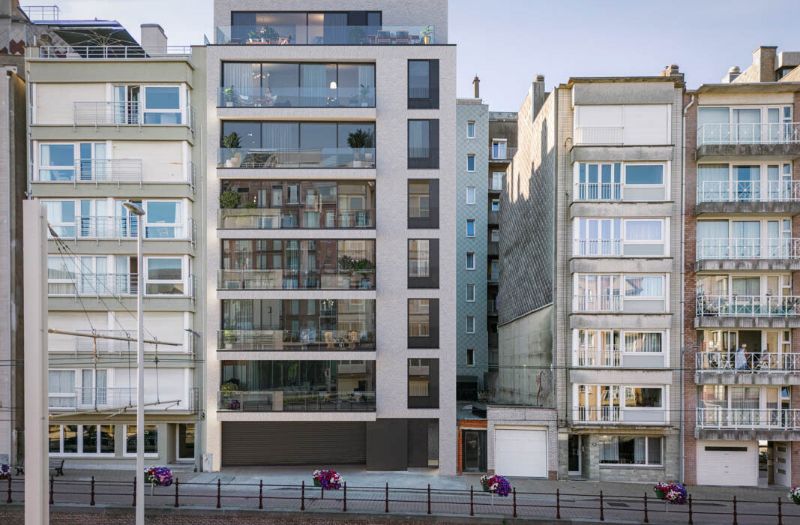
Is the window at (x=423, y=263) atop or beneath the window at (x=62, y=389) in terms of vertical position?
atop

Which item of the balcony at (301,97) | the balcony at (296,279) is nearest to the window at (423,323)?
the balcony at (296,279)

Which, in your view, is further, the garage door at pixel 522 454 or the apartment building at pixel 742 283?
the garage door at pixel 522 454

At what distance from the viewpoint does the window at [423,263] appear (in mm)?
29578

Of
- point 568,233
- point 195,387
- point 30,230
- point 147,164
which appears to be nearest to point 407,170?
point 568,233

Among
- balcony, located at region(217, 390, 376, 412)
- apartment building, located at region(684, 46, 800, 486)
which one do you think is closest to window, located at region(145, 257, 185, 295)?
balcony, located at region(217, 390, 376, 412)

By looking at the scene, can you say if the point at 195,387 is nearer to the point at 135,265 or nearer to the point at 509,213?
the point at 135,265

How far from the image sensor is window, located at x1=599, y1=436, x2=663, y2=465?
28422mm

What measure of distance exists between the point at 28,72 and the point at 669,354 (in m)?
30.7

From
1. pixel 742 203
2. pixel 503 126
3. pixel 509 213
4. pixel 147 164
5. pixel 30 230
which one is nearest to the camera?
pixel 30 230

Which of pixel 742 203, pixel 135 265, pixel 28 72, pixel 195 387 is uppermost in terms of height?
pixel 28 72

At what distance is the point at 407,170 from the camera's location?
29.7m

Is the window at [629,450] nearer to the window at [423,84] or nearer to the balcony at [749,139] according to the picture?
the balcony at [749,139]

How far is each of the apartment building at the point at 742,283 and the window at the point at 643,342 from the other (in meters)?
1.34

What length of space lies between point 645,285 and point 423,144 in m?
11.5
